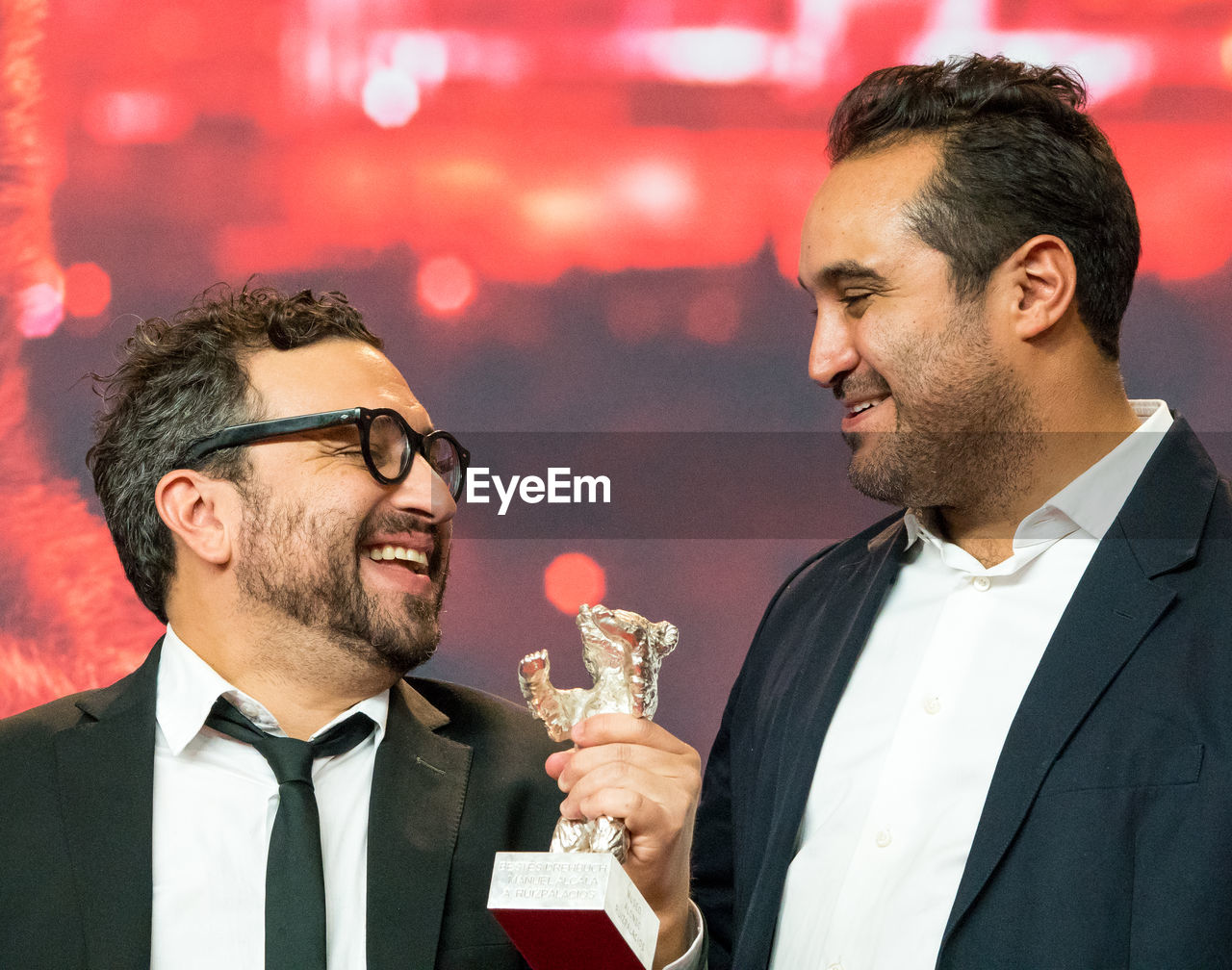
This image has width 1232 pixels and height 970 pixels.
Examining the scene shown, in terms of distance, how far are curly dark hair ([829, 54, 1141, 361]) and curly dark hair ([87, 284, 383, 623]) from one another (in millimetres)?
1000

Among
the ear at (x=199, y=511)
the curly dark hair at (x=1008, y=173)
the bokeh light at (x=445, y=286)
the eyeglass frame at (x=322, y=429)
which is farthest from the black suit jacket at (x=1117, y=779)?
the bokeh light at (x=445, y=286)

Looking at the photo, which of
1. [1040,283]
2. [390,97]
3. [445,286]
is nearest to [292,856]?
[1040,283]

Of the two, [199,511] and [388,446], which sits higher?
[388,446]

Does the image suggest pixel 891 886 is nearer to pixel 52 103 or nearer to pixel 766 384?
pixel 766 384

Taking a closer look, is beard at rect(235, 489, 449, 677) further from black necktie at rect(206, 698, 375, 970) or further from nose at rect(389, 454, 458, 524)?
black necktie at rect(206, 698, 375, 970)

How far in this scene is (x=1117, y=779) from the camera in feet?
5.82

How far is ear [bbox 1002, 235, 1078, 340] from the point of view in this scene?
83.5 inches

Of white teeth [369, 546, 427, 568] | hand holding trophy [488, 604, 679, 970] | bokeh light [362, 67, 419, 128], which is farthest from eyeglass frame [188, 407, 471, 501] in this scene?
bokeh light [362, 67, 419, 128]

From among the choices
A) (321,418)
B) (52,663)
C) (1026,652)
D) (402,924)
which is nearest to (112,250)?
(52,663)

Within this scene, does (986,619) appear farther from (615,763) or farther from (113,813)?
(113,813)

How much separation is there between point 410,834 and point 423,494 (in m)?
0.56

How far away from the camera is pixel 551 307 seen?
10.9ft

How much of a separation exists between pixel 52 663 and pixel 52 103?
1.31 metres

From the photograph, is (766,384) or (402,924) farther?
(766,384)
